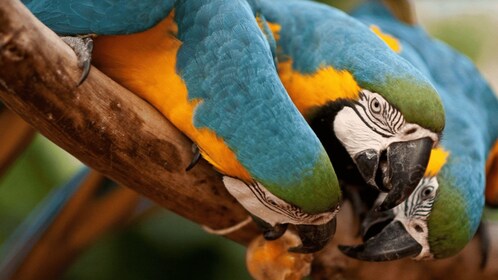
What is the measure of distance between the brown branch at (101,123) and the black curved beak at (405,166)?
0.41m

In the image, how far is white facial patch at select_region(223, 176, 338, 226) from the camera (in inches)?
58.1

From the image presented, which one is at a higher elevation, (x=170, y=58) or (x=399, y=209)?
(x=170, y=58)

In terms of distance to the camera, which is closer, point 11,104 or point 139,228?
point 11,104

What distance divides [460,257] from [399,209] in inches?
17.8

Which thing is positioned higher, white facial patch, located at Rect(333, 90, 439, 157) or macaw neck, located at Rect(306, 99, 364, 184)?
white facial patch, located at Rect(333, 90, 439, 157)

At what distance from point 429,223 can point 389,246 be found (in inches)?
4.7

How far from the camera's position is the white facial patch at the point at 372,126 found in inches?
64.4

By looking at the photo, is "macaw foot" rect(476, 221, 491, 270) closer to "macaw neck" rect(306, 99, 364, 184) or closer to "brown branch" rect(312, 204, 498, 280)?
"brown branch" rect(312, 204, 498, 280)

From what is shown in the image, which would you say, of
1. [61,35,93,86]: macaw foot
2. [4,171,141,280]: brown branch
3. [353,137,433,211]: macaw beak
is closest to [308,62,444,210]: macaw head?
[353,137,433,211]: macaw beak

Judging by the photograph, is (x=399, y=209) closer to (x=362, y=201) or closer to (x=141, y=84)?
(x=362, y=201)

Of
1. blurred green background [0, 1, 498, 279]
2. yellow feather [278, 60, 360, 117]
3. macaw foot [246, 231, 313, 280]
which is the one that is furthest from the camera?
blurred green background [0, 1, 498, 279]

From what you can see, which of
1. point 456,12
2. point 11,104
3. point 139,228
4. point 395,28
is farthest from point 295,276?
point 456,12

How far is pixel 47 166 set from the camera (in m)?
3.10

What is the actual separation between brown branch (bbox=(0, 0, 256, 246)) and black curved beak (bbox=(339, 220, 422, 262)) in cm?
33
